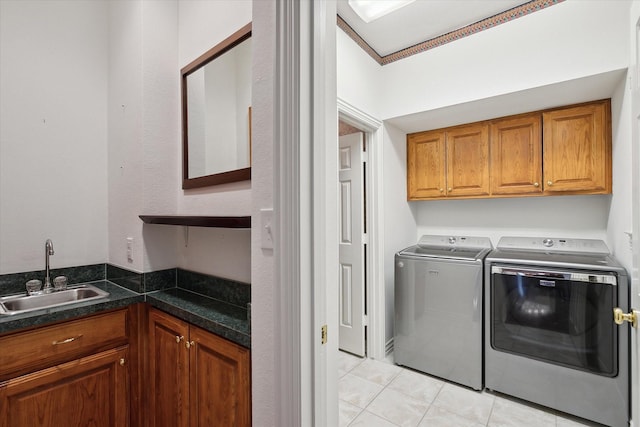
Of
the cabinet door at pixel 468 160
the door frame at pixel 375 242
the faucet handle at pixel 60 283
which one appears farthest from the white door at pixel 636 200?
the faucet handle at pixel 60 283

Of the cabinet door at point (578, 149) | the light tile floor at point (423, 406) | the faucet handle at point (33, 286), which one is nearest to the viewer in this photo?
the faucet handle at point (33, 286)

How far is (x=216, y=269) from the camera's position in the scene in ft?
5.44

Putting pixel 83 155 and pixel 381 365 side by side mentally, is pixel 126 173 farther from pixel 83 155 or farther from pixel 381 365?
pixel 381 365

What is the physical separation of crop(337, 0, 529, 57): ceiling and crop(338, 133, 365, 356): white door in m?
0.77

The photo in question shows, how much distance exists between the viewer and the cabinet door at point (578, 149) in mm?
2127

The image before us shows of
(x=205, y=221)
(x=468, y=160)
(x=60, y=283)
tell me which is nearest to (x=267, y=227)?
(x=205, y=221)

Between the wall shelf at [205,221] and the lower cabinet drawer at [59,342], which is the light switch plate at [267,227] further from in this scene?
the lower cabinet drawer at [59,342]

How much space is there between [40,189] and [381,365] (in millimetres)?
2729

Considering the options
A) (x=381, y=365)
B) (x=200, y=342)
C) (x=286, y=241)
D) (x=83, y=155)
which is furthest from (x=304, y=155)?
(x=381, y=365)

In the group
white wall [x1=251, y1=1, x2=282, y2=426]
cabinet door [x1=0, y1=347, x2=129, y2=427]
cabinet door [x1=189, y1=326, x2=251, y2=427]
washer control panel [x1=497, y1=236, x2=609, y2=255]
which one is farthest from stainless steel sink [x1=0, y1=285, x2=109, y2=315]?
washer control panel [x1=497, y1=236, x2=609, y2=255]

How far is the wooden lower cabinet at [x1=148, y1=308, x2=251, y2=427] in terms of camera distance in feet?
3.81

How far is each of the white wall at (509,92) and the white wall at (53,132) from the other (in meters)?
1.66

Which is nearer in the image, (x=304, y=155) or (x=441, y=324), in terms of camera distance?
(x=304, y=155)

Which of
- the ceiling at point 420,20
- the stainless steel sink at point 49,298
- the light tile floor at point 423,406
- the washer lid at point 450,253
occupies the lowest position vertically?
the light tile floor at point 423,406
